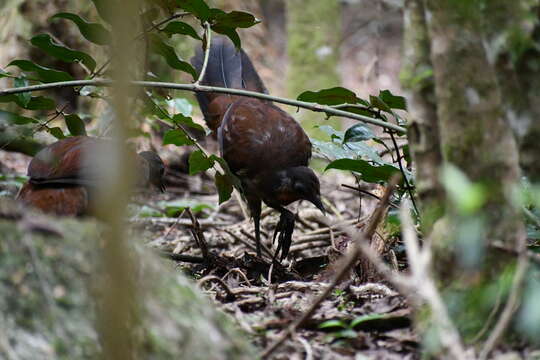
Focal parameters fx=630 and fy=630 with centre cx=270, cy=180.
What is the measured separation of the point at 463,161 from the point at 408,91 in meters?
0.31

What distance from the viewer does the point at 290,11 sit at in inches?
432

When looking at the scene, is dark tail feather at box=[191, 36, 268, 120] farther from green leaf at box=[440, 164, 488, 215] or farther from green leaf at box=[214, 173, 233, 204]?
green leaf at box=[440, 164, 488, 215]

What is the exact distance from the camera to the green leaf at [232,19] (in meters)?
3.05

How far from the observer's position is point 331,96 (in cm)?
300

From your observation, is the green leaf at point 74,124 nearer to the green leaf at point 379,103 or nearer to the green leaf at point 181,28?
the green leaf at point 181,28

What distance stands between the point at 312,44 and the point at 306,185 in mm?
6757

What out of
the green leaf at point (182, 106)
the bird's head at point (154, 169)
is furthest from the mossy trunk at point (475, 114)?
the green leaf at point (182, 106)

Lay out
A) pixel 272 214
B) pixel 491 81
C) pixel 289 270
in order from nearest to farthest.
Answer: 1. pixel 491 81
2. pixel 289 270
3. pixel 272 214

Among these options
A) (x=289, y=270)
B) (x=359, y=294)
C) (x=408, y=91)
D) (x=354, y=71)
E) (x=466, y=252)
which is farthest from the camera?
(x=354, y=71)

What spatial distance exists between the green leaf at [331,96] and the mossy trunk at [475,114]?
123 cm

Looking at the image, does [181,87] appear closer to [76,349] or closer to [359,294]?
[359,294]

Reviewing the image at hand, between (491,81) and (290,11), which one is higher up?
(290,11)

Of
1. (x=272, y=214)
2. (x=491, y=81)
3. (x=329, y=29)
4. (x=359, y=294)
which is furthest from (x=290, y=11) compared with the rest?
(x=491, y=81)

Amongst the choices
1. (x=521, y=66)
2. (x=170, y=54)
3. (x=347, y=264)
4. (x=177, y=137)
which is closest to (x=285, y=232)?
(x=177, y=137)
